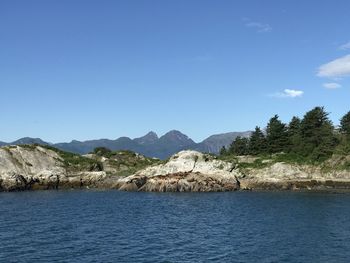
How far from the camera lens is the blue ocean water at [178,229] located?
49.1m

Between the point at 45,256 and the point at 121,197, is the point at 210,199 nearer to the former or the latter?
the point at 121,197

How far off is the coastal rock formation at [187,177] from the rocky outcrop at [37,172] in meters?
17.6

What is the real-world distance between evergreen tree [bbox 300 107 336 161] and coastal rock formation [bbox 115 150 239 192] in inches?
975

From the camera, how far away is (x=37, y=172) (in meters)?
133

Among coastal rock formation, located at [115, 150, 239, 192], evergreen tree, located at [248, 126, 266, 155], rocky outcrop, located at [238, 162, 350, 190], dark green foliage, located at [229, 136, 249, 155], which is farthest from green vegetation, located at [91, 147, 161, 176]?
rocky outcrop, located at [238, 162, 350, 190]

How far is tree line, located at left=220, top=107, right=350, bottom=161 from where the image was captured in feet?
421

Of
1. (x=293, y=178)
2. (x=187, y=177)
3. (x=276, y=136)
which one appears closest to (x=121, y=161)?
(x=187, y=177)

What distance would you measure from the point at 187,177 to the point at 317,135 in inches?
1718

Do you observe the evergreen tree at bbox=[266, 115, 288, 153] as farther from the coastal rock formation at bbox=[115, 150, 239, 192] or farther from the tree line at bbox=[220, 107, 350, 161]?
the coastal rock formation at bbox=[115, 150, 239, 192]

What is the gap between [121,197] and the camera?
353 ft

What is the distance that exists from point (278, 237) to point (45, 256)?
29.1 metres

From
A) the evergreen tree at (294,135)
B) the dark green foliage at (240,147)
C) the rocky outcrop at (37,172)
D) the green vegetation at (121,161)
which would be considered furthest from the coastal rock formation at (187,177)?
the dark green foliage at (240,147)

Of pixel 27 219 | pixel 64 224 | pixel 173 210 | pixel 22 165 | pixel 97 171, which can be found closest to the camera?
pixel 64 224

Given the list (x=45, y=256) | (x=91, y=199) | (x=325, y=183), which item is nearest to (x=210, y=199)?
(x=91, y=199)
